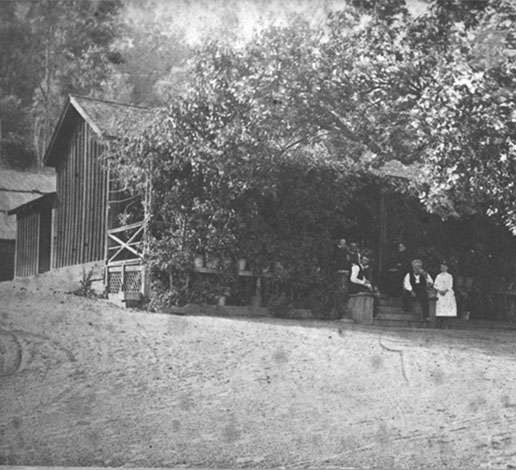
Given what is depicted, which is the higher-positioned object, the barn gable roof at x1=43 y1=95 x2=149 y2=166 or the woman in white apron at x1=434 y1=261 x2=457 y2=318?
the barn gable roof at x1=43 y1=95 x2=149 y2=166

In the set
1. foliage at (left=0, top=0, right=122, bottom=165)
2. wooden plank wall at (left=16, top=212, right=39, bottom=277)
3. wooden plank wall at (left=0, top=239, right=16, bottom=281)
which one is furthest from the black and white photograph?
wooden plank wall at (left=0, top=239, right=16, bottom=281)

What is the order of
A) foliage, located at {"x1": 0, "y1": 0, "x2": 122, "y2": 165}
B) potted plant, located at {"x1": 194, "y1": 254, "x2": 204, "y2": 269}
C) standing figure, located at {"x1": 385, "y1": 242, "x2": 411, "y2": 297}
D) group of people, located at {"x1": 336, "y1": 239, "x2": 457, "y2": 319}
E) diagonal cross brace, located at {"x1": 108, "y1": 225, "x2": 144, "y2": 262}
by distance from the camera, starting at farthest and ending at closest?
standing figure, located at {"x1": 385, "y1": 242, "x2": 411, "y2": 297}, group of people, located at {"x1": 336, "y1": 239, "x2": 457, "y2": 319}, diagonal cross brace, located at {"x1": 108, "y1": 225, "x2": 144, "y2": 262}, potted plant, located at {"x1": 194, "y1": 254, "x2": 204, "y2": 269}, foliage, located at {"x1": 0, "y1": 0, "x2": 122, "y2": 165}

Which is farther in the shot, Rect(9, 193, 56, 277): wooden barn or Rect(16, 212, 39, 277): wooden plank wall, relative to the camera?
Rect(16, 212, 39, 277): wooden plank wall

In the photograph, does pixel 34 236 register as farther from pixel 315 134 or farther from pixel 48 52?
pixel 48 52

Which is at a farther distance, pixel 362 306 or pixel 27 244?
pixel 27 244

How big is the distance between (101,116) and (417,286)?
601cm

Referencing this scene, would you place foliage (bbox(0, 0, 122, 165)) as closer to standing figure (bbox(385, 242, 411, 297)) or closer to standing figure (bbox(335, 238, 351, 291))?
standing figure (bbox(335, 238, 351, 291))

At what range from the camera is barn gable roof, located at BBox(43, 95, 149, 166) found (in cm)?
678

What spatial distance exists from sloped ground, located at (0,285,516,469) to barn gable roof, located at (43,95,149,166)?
1.82 meters

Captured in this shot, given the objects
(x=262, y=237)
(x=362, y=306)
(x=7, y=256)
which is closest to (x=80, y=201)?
(x=262, y=237)

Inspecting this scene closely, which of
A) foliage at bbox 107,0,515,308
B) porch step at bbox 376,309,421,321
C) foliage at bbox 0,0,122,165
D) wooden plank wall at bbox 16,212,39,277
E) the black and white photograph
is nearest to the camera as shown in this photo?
foliage at bbox 0,0,122,165

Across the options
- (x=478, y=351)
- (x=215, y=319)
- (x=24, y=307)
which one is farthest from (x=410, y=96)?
(x=24, y=307)

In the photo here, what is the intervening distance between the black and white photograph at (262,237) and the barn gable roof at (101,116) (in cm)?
8

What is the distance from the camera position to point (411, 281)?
12.4m
